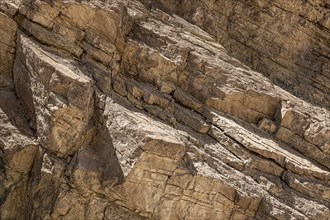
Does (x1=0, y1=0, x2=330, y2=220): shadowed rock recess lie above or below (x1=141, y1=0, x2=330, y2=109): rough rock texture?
below

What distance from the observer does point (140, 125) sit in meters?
13.8

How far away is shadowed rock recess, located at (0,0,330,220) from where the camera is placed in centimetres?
1329

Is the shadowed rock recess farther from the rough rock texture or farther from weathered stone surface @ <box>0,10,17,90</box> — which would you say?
the rough rock texture

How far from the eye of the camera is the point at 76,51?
594 inches

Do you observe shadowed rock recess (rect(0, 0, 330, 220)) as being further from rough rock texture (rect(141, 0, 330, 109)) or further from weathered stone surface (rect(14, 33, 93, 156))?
rough rock texture (rect(141, 0, 330, 109))

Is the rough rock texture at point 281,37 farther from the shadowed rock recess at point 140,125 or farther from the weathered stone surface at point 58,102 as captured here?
the weathered stone surface at point 58,102

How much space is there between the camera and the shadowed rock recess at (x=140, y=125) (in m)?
13.3

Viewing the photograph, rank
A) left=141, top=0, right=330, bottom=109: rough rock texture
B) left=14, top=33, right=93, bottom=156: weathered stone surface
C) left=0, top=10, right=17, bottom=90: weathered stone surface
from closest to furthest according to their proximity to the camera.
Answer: left=14, top=33, right=93, bottom=156: weathered stone surface, left=0, top=10, right=17, bottom=90: weathered stone surface, left=141, top=0, right=330, bottom=109: rough rock texture

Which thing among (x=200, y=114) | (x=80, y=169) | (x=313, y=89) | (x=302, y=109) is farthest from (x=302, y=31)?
(x=80, y=169)

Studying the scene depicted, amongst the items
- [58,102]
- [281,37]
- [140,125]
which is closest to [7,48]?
[58,102]

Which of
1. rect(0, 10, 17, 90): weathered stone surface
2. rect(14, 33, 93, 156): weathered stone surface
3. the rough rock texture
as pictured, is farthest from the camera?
the rough rock texture

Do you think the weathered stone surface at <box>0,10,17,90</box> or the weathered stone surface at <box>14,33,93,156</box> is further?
the weathered stone surface at <box>0,10,17,90</box>

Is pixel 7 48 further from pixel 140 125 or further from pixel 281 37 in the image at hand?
pixel 281 37

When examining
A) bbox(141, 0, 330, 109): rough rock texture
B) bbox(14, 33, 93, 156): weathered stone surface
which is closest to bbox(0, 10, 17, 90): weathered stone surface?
bbox(14, 33, 93, 156): weathered stone surface
